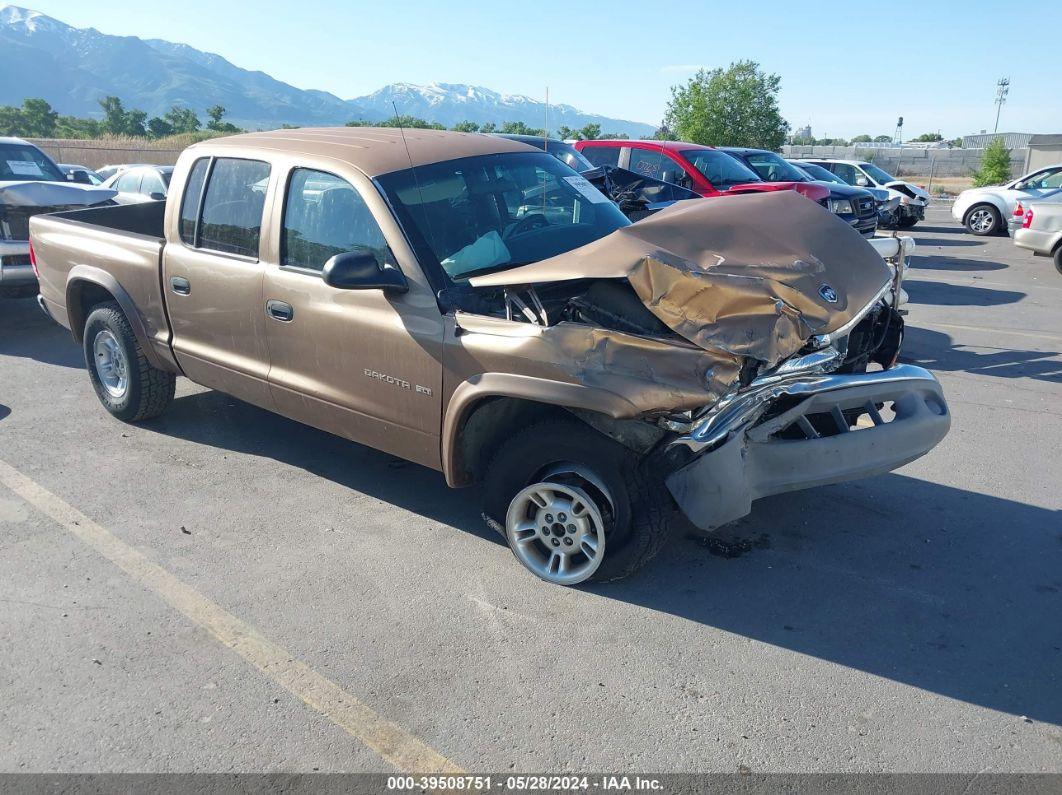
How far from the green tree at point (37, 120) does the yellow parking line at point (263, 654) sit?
6407 cm

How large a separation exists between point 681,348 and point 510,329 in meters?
0.79

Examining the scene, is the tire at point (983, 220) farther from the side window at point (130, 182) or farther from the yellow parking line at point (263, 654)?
the yellow parking line at point (263, 654)

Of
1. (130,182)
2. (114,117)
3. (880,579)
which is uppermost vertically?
(114,117)

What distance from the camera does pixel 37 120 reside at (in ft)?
192

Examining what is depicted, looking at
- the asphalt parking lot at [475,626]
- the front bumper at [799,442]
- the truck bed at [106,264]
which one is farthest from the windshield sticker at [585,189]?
the truck bed at [106,264]

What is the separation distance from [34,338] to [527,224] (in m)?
6.84

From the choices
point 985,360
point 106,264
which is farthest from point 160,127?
point 985,360

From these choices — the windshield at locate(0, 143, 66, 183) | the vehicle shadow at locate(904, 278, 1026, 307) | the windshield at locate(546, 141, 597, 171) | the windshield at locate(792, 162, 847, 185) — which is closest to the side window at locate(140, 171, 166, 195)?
the windshield at locate(0, 143, 66, 183)

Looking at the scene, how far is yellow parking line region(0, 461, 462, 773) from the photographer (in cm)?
293

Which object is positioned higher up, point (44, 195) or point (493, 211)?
point (493, 211)

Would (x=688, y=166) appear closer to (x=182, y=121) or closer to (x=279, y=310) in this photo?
(x=279, y=310)

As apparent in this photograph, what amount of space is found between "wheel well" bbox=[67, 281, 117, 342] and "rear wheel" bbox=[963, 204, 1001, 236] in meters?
18.9

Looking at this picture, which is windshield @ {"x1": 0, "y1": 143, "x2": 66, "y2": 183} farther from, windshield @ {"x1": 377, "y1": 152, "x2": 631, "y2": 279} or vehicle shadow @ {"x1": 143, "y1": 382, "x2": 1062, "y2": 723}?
windshield @ {"x1": 377, "y1": 152, "x2": 631, "y2": 279}

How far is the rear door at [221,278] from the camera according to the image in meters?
4.81
